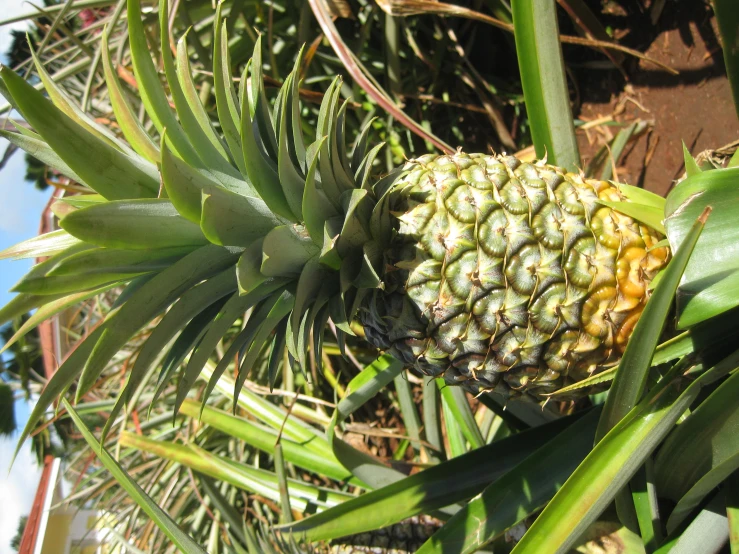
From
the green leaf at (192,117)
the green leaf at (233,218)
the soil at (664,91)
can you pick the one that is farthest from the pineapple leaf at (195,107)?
the soil at (664,91)

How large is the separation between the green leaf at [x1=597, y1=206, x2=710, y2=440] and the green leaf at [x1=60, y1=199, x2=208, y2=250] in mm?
829

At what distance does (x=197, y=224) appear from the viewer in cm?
99

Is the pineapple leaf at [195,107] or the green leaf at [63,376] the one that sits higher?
the pineapple leaf at [195,107]

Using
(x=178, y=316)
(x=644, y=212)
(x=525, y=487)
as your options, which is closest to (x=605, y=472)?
(x=525, y=487)

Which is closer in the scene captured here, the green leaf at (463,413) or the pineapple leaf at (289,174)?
the pineapple leaf at (289,174)

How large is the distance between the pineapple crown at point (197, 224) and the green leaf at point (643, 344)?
49 cm

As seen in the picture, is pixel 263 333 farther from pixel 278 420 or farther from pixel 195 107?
pixel 278 420

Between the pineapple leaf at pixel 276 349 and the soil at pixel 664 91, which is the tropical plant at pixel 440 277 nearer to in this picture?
the pineapple leaf at pixel 276 349

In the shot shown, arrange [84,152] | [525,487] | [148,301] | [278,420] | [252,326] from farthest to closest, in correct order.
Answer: [278,420]
[525,487]
[252,326]
[148,301]
[84,152]

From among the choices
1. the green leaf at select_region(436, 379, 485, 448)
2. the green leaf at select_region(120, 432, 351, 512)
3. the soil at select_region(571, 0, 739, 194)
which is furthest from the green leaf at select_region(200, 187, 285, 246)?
the soil at select_region(571, 0, 739, 194)

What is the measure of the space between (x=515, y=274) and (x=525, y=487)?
0.56m

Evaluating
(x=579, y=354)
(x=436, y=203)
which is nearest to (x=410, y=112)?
(x=436, y=203)

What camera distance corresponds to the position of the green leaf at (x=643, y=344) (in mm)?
817

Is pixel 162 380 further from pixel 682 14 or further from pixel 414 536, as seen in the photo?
pixel 682 14
